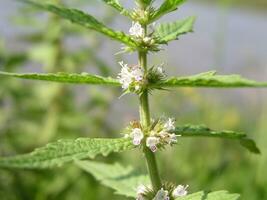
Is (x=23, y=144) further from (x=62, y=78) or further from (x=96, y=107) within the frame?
(x=62, y=78)

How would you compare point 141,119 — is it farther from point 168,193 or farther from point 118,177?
point 118,177

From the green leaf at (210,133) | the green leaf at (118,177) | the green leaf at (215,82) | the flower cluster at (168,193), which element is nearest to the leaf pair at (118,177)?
the green leaf at (118,177)

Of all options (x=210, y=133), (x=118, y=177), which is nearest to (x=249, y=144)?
(x=210, y=133)

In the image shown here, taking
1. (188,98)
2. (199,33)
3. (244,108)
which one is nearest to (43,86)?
(188,98)

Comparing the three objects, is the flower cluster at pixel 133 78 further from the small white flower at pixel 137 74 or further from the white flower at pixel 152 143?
the white flower at pixel 152 143

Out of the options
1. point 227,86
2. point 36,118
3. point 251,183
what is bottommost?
point 251,183

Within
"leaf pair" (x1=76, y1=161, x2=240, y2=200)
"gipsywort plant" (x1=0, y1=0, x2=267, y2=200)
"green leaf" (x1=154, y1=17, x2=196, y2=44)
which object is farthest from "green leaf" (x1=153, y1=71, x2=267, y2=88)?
"leaf pair" (x1=76, y1=161, x2=240, y2=200)
